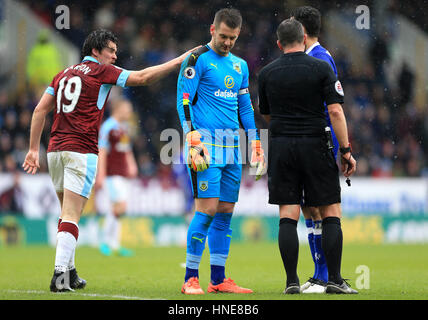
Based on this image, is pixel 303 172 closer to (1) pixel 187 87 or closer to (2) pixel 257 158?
(2) pixel 257 158

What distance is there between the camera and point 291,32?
6230 millimetres

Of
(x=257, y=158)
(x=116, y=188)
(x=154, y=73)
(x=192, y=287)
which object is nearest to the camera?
(x=192, y=287)

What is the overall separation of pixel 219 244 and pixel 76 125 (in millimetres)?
1695

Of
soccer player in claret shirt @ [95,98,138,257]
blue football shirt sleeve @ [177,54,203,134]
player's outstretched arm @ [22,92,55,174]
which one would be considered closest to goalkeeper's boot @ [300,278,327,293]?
blue football shirt sleeve @ [177,54,203,134]

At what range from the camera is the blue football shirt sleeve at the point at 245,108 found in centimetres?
686


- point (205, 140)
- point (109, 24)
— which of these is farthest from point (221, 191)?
point (109, 24)

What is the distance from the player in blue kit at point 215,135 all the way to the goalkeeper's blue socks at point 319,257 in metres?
0.71

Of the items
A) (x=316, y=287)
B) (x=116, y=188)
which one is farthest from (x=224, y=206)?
(x=116, y=188)

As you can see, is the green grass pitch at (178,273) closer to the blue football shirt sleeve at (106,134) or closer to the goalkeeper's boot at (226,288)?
the goalkeeper's boot at (226,288)

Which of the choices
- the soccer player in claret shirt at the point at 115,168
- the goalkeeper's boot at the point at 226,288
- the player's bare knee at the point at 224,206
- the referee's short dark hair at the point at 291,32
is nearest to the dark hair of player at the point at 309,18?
the referee's short dark hair at the point at 291,32

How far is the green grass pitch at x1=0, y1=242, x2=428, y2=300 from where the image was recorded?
6.34m

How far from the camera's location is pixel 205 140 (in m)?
6.59

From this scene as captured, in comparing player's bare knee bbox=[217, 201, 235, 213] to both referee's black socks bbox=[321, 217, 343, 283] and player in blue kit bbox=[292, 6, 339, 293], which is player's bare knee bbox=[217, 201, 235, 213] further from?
referee's black socks bbox=[321, 217, 343, 283]
